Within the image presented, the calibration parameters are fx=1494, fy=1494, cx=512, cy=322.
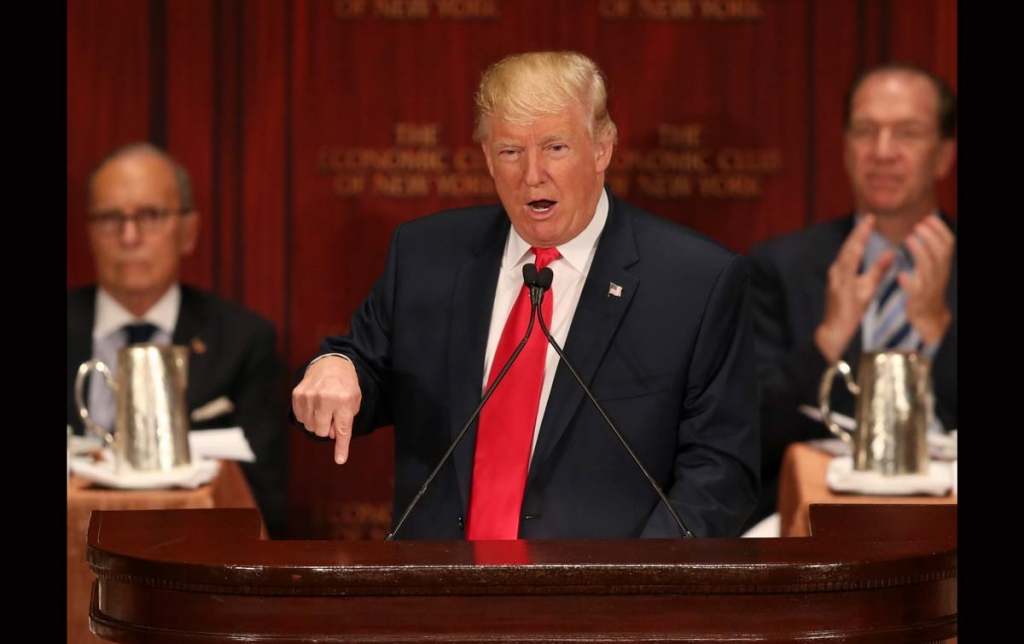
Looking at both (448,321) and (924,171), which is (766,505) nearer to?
(924,171)

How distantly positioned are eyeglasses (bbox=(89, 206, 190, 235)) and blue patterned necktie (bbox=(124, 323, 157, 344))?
1.07 feet

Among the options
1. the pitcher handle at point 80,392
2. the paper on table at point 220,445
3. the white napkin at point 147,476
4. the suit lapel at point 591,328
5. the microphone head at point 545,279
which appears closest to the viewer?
the microphone head at point 545,279

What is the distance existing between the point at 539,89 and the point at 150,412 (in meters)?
1.89

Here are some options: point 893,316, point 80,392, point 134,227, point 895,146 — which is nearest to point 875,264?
point 893,316

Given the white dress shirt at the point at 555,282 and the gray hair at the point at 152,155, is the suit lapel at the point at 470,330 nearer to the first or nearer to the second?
the white dress shirt at the point at 555,282

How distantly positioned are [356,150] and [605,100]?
81.2 inches

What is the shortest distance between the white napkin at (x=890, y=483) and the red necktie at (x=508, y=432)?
1455 millimetres

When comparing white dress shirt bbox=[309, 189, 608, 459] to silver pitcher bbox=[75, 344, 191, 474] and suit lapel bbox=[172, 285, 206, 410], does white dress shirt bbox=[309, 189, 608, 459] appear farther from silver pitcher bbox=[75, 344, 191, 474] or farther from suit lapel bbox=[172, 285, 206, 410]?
suit lapel bbox=[172, 285, 206, 410]

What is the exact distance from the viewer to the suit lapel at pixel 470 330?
301 cm

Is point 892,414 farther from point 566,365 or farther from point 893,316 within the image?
point 566,365

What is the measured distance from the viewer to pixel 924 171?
5.14 meters

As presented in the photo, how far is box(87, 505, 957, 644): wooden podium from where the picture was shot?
2.24 m

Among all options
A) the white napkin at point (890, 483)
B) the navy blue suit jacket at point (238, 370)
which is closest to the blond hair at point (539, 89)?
the white napkin at point (890, 483)

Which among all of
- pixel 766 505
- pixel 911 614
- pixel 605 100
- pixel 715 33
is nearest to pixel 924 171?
pixel 715 33
